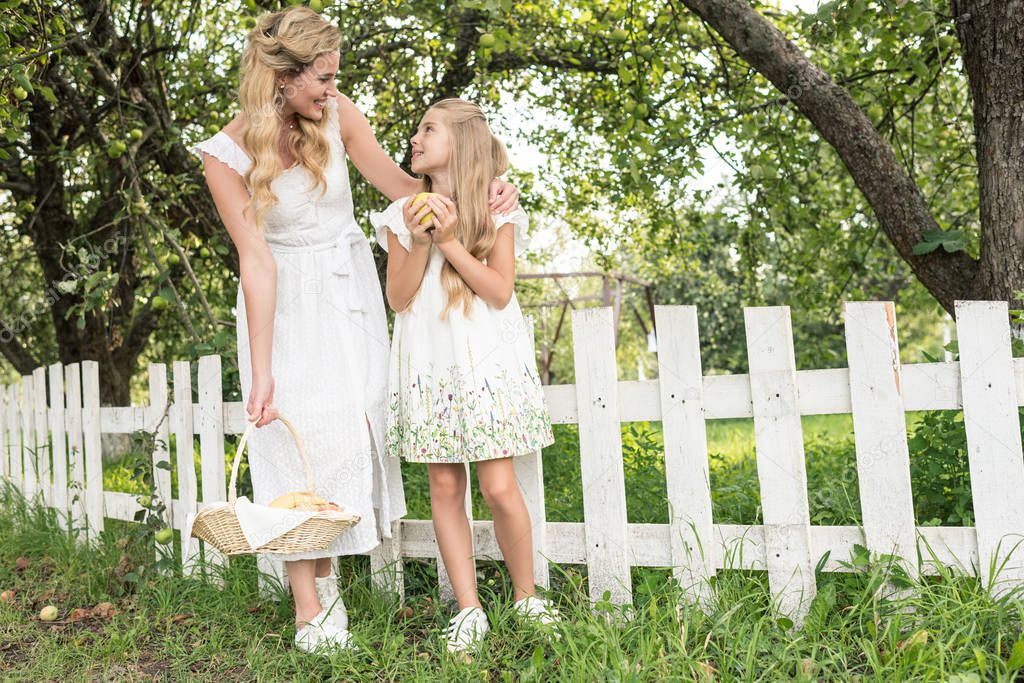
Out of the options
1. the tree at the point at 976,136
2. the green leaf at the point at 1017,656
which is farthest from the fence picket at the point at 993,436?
the tree at the point at 976,136

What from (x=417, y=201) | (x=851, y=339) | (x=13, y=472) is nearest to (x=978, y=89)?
(x=851, y=339)

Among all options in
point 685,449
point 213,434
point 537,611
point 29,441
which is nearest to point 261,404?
point 537,611

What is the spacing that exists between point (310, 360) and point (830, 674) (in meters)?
1.74

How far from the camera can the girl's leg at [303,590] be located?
8.87 feet

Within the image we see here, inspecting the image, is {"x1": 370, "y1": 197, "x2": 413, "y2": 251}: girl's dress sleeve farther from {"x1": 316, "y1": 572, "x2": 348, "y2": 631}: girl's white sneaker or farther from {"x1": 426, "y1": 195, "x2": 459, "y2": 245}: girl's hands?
{"x1": 316, "y1": 572, "x2": 348, "y2": 631}: girl's white sneaker

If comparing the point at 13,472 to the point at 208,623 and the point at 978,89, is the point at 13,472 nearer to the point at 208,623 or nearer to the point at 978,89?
the point at 208,623

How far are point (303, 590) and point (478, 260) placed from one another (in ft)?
3.87

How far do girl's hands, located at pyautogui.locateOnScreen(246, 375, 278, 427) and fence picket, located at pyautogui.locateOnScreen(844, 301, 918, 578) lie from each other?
1709 mm

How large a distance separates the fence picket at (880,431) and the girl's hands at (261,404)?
171 cm

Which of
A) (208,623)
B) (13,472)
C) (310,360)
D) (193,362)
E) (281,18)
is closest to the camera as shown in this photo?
(281,18)

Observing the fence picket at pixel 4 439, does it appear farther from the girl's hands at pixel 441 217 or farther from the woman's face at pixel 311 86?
the girl's hands at pixel 441 217

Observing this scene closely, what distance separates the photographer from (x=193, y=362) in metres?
3.99

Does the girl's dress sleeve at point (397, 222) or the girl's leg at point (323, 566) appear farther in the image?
the girl's leg at point (323, 566)

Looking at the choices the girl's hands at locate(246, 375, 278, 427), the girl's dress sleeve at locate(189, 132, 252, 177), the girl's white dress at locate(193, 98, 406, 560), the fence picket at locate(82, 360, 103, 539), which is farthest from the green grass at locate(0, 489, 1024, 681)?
the girl's dress sleeve at locate(189, 132, 252, 177)
